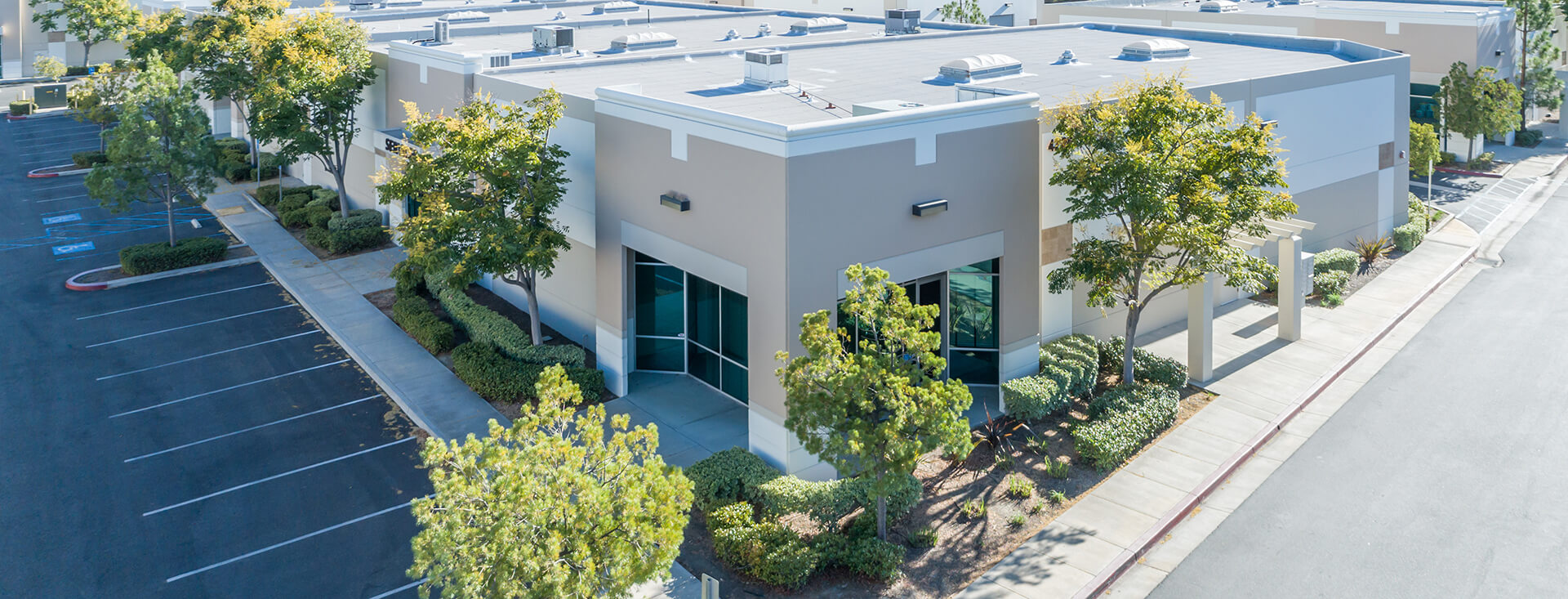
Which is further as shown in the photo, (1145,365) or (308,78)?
(308,78)

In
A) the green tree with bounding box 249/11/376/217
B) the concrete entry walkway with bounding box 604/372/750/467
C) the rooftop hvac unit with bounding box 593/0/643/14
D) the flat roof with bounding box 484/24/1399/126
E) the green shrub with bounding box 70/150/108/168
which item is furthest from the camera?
the rooftop hvac unit with bounding box 593/0/643/14

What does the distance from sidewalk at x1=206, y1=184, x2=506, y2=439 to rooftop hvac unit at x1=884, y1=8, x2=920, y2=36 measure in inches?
807

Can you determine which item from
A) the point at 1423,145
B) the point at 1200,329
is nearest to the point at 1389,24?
the point at 1423,145

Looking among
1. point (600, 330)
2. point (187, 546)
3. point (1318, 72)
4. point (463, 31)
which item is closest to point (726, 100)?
point (600, 330)

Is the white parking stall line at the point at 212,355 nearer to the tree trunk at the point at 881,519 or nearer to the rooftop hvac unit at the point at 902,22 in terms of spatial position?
the tree trunk at the point at 881,519

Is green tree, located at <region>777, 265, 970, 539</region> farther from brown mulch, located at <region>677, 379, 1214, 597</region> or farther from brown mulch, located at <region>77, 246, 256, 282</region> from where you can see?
brown mulch, located at <region>77, 246, 256, 282</region>

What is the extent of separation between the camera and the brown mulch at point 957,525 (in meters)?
16.9

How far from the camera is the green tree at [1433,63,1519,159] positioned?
4516 centimetres

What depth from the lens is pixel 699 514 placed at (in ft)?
63.2

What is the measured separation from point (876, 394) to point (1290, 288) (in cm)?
1634

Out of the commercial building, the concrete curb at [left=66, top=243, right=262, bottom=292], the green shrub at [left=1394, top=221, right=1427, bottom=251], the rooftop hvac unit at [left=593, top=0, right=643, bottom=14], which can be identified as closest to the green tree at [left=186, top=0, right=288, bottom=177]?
the concrete curb at [left=66, top=243, right=262, bottom=292]

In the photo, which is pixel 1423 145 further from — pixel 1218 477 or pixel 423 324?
pixel 423 324

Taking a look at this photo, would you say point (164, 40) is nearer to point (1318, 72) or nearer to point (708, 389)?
point (708, 389)

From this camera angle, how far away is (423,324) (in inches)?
1095
